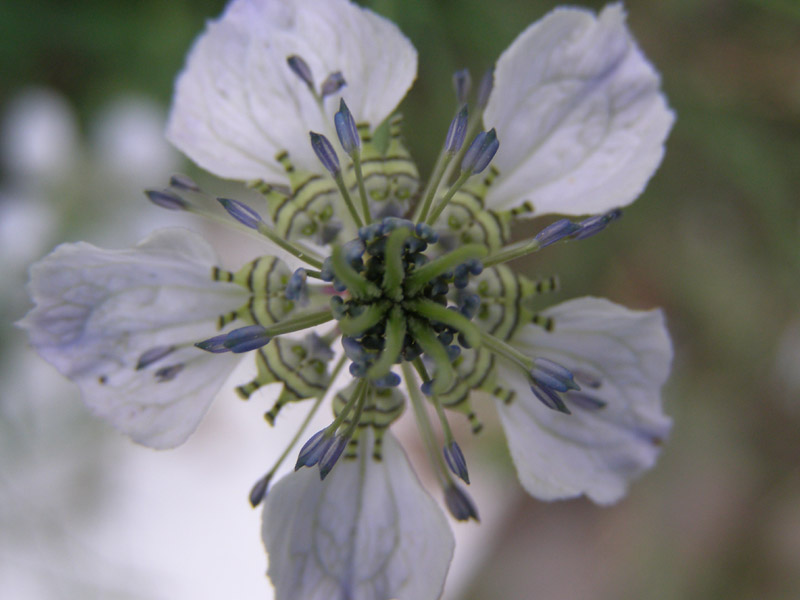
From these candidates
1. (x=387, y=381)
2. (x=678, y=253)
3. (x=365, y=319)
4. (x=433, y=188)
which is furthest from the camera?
(x=678, y=253)

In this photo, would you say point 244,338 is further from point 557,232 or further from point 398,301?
point 557,232

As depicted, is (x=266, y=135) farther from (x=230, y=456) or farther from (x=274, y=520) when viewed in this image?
(x=230, y=456)

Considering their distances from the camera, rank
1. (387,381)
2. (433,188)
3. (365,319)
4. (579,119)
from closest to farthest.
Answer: (365,319) < (387,381) < (433,188) < (579,119)

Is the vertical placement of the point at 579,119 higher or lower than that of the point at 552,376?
higher

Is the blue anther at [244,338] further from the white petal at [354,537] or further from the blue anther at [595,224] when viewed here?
the blue anther at [595,224]

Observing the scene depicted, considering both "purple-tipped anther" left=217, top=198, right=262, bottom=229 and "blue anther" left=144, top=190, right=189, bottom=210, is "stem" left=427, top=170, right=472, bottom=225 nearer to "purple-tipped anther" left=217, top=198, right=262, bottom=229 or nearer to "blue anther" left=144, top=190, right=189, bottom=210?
"purple-tipped anther" left=217, top=198, right=262, bottom=229

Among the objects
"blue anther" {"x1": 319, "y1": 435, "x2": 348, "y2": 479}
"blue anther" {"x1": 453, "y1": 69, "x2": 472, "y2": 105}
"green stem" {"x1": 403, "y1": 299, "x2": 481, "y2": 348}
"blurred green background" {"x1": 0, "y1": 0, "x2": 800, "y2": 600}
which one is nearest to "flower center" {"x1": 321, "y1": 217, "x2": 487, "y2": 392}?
"green stem" {"x1": 403, "y1": 299, "x2": 481, "y2": 348}

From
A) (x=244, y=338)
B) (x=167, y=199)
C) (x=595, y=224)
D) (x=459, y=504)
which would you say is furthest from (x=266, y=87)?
(x=459, y=504)

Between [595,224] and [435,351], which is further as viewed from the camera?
[595,224]
